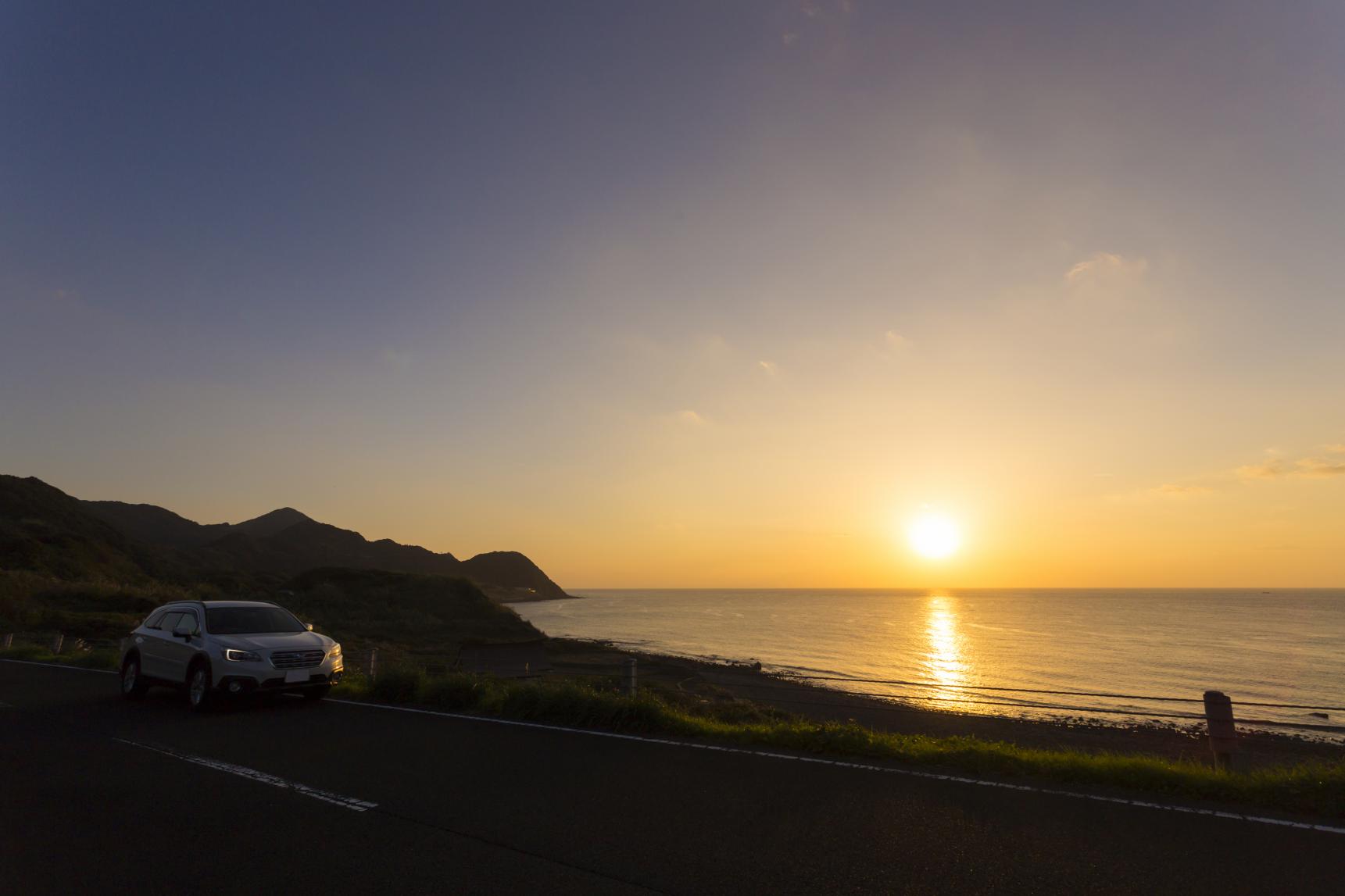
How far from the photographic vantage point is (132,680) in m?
14.0

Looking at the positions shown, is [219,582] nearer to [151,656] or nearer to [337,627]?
[337,627]

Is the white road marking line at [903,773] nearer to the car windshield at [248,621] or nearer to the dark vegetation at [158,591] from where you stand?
the car windshield at [248,621]

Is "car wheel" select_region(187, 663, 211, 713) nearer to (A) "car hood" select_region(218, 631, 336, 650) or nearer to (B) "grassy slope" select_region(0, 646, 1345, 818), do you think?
(A) "car hood" select_region(218, 631, 336, 650)

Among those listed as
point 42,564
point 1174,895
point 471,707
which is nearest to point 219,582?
point 42,564

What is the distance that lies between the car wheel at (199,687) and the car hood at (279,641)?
0.56m

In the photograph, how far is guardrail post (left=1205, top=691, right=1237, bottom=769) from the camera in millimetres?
7555

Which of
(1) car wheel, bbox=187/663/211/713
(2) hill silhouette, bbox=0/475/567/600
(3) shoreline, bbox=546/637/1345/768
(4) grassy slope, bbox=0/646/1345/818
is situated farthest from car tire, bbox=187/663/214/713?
(2) hill silhouette, bbox=0/475/567/600

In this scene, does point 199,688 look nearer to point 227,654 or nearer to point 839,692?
point 227,654

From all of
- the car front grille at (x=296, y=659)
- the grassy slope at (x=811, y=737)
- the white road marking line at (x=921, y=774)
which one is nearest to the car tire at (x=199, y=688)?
the car front grille at (x=296, y=659)

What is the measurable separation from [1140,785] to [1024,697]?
42713 millimetres

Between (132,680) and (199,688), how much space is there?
3.18 m

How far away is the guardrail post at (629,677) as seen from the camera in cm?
1131

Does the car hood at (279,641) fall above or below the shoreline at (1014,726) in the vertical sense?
above

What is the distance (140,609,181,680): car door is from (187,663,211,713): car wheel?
1.02 meters
